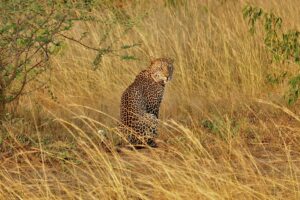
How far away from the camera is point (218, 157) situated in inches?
236

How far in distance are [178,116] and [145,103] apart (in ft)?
2.64

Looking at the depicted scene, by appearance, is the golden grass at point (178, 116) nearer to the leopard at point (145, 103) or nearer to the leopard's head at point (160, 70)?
the leopard at point (145, 103)

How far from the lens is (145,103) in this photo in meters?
6.95

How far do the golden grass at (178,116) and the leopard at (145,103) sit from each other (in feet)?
0.46

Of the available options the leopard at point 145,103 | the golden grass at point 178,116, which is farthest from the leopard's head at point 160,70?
the golden grass at point 178,116

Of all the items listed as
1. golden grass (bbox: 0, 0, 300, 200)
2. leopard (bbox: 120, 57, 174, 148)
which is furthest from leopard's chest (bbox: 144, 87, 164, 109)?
golden grass (bbox: 0, 0, 300, 200)

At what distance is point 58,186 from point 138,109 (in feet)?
6.66

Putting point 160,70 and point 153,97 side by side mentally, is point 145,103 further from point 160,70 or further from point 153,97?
point 160,70

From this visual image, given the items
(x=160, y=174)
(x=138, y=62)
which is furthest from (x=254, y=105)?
(x=160, y=174)

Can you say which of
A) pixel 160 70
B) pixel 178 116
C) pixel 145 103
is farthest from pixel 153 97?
pixel 178 116

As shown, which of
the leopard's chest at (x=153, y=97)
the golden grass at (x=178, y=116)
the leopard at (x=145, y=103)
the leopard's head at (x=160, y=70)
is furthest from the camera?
the leopard's head at (x=160, y=70)

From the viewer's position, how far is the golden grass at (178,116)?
200 inches

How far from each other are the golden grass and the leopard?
5.5 inches

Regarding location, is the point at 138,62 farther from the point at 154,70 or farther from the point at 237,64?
the point at 154,70
